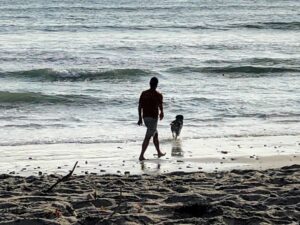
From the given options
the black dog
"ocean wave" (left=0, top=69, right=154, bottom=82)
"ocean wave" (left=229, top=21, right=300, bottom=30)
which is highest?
"ocean wave" (left=229, top=21, right=300, bottom=30)

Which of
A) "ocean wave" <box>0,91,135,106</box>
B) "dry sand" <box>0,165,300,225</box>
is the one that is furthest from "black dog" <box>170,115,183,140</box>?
"ocean wave" <box>0,91,135,106</box>

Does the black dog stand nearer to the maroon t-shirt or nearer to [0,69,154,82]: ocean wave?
the maroon t-shirt

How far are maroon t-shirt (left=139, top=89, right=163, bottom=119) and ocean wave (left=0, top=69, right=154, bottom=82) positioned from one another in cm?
1322

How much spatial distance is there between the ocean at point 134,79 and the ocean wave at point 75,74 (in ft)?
0.13

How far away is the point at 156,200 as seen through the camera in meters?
7.71

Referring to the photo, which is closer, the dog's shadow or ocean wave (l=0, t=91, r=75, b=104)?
the dog's shadow

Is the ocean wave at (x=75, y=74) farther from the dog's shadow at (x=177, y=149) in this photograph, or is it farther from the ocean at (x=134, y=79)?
the dog's shadow at (x=177, y=149)

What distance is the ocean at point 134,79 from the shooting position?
1432 cm

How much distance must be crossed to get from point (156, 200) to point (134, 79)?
17929mm

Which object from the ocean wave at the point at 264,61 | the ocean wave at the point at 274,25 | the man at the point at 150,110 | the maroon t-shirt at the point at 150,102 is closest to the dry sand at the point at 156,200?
the man at the point at 150,110

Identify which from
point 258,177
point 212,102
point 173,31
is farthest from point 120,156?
point 173,31

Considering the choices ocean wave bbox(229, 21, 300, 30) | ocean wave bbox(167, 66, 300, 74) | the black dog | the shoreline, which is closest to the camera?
the shoreline

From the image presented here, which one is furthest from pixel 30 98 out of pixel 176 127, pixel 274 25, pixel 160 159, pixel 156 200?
pixel 274 25

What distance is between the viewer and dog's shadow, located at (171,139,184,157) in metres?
12.7
